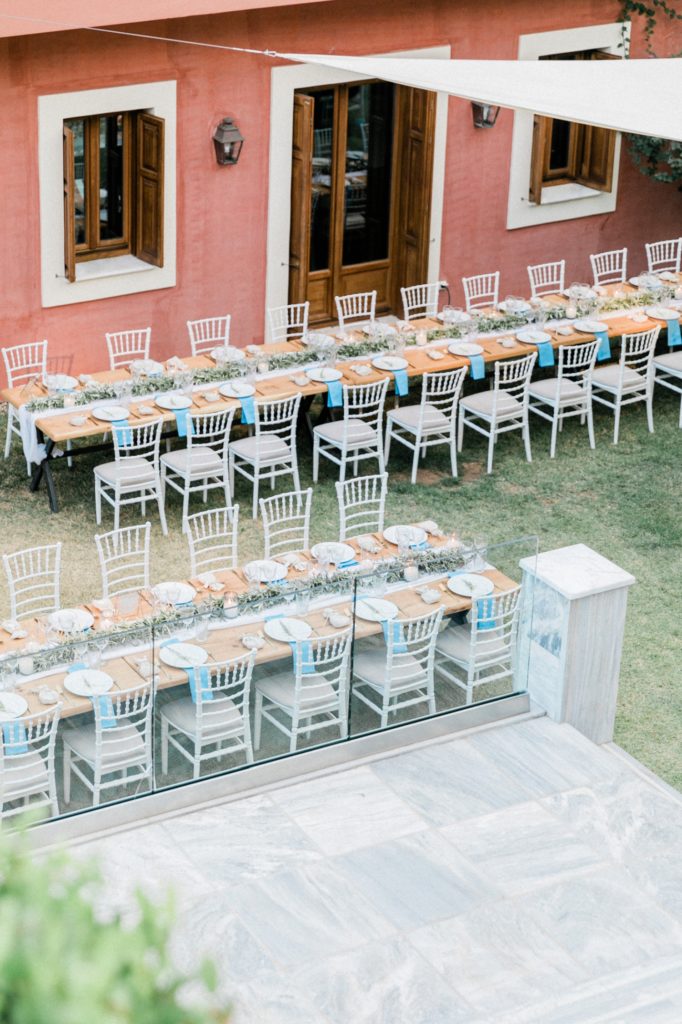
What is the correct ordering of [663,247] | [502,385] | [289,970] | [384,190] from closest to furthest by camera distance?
1. [289,970]
2. [502,385]
3. [384,190]
4. [663,247]

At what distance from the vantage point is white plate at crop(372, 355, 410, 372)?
12.3m

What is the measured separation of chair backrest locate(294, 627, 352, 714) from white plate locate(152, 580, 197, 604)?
1262 mm

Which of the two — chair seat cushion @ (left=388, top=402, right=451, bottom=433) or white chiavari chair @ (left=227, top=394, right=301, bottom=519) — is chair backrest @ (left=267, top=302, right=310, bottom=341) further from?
white chiavari chair @ (left=227, top=394, right=301, bottom=519)

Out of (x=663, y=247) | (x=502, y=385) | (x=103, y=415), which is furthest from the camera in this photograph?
(x=663, y=247)

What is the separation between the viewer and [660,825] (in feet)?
24.8

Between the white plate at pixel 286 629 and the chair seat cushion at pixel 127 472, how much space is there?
3.70 m

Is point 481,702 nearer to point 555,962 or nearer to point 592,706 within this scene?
point 592,706

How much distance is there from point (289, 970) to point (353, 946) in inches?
13.8

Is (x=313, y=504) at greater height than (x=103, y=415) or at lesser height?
lesser

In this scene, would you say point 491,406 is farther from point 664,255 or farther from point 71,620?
point 664,255

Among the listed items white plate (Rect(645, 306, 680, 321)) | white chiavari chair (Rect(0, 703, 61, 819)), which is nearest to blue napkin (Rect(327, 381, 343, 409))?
white plate (Rect(645, 306, 680, 321))

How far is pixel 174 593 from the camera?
8773 millimetres

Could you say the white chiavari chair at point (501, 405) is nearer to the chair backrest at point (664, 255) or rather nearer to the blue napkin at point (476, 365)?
the blue napkin at point (476, 365)

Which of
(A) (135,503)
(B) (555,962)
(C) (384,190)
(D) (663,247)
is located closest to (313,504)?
(A) (135,503)
